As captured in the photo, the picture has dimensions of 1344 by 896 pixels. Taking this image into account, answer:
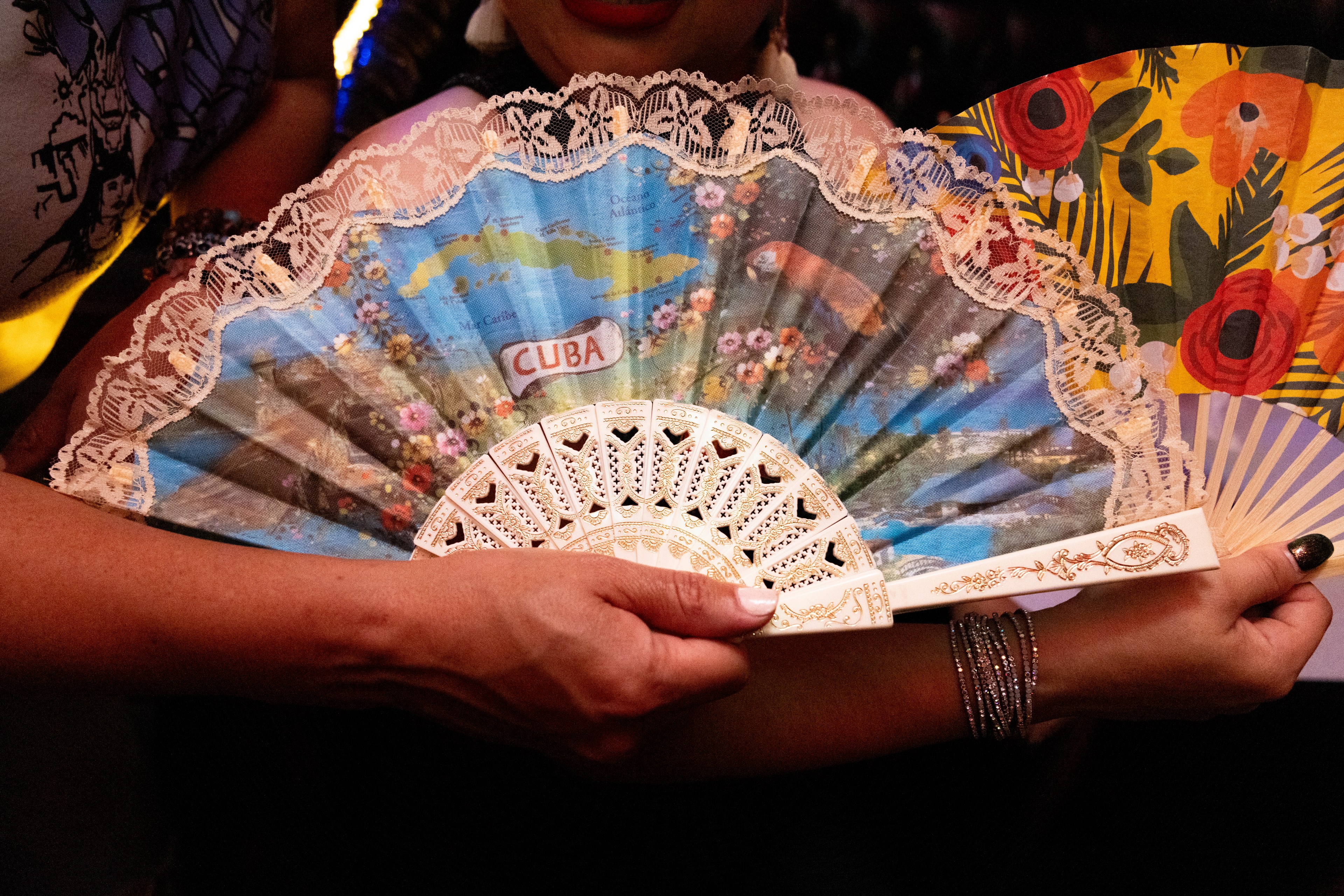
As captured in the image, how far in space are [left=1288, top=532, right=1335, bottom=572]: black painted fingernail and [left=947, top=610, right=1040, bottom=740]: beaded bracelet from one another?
0.24m

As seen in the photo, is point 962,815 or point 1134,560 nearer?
point 1134,560

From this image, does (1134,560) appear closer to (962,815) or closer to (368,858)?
(962,815)

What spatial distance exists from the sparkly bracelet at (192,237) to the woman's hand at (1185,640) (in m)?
0.98

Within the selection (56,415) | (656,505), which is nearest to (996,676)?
(656,505)

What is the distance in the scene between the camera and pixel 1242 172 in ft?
2.90

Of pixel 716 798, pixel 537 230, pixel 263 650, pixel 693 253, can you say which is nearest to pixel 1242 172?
pixel 693 253

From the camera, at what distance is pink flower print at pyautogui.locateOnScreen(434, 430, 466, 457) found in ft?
2.48

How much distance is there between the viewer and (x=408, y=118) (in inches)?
38.6

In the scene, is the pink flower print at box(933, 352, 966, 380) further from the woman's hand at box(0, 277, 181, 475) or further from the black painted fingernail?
the woman's hand at box(0, 277, 181, 475)

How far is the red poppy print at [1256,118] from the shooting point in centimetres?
88

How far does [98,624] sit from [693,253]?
1.91 feet

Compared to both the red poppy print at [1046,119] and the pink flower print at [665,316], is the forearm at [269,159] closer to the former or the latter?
the pink flower print at [665,316]

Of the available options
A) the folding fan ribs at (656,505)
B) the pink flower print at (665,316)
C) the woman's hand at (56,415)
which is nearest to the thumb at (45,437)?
the woman's hand at (56,415)

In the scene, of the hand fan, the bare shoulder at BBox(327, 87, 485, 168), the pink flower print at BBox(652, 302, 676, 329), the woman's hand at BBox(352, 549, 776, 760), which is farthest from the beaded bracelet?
the bare shoulder at BBox(327, 87, 485, 168)
